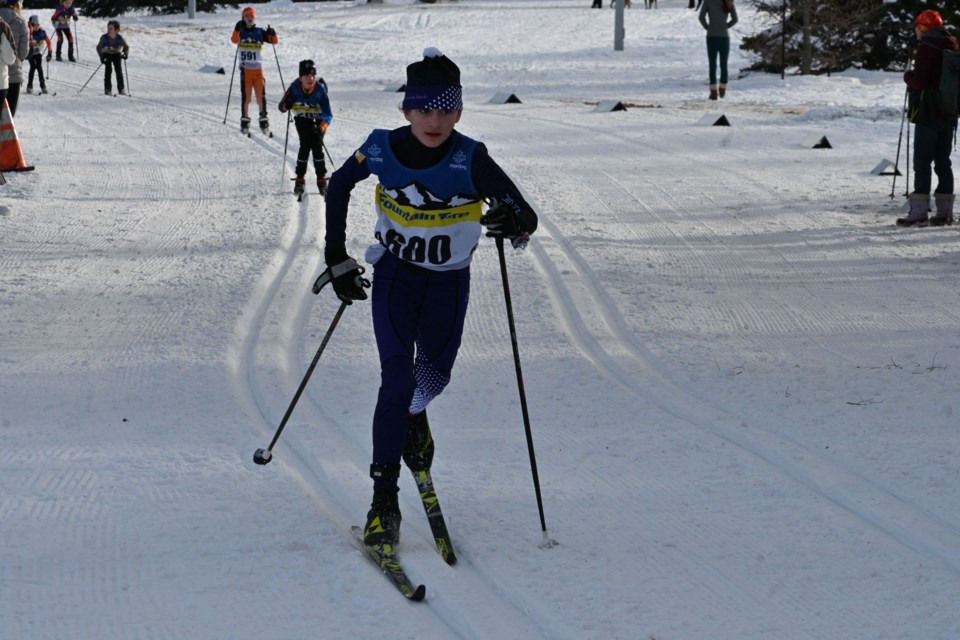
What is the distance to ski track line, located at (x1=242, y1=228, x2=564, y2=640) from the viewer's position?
4086 mm

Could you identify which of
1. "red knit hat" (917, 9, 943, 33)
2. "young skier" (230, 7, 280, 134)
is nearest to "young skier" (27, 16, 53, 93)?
"young skier" (230, 7, 280, 134)

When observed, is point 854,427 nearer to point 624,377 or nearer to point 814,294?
point 624,377

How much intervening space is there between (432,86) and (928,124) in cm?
809

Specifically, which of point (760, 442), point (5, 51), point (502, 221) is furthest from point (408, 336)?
point (5, 51)

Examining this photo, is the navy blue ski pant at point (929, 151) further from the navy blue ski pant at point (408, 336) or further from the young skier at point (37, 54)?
the young skier at point (37, 54)

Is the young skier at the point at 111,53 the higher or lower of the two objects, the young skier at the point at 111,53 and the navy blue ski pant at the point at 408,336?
the higher

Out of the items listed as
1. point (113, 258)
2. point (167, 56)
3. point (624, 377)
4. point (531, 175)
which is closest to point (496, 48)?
point (167, 56)

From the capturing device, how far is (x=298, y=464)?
5598 mm

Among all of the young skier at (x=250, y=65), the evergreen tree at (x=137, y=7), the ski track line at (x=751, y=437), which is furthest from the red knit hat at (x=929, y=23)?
the evergreen tree at (x=137, y=7)

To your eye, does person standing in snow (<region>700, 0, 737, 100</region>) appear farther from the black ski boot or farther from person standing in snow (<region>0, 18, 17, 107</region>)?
the black ski boot

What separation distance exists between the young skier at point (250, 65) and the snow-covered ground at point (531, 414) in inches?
94.3

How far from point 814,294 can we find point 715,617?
551cm

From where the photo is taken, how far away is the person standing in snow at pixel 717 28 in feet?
70.2

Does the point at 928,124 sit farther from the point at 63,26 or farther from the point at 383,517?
the point at 63,26
